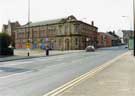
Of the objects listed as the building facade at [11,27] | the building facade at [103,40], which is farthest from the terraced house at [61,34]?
the building facade at [103,40]

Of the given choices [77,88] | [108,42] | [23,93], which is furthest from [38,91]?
[108,42]

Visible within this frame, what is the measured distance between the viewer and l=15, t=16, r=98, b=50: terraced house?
10681cm

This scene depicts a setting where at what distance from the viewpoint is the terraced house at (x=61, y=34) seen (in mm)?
106812

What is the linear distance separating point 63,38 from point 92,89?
3795 inches

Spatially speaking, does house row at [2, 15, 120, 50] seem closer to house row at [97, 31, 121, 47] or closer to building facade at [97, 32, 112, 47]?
building facade at [97, 32, 112, 47]

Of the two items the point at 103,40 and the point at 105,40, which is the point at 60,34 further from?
the point at 105,40

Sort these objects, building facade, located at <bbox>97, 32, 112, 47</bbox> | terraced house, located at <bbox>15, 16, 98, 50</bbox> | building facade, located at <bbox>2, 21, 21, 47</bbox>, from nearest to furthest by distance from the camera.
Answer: terraced house, located at <bbox>15, 16, 98, 50</bbox>
building facade, located at <bbox>2, 21, 21, 47</bbox>
building facade, located at <bbox>97, 32, 112, 47</bbox>

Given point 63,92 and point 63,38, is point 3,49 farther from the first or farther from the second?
point 63,38

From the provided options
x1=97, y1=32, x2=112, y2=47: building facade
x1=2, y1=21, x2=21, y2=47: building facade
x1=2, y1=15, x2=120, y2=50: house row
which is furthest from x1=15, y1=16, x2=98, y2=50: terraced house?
x1=97, y1=32, x2=112, y2=47: building facade

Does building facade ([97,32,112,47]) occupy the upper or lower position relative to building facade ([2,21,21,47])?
lower

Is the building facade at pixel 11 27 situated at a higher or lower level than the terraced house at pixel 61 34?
higher

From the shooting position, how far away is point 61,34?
10962 centimetres

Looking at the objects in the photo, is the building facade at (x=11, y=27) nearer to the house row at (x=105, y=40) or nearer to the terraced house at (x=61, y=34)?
the terraced house at (x=61, y=34)

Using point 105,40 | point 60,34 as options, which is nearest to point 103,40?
point 105,40
